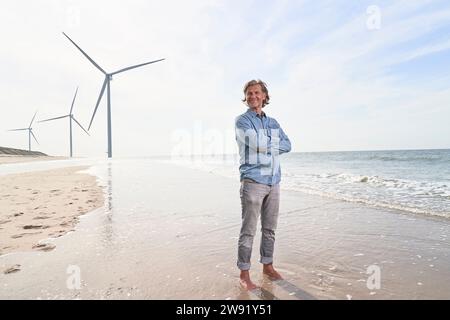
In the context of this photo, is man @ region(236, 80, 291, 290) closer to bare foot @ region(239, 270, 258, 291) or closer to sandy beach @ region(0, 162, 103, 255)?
bare foot @ region(239, 270, 258, 291)

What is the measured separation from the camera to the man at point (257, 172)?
345cm

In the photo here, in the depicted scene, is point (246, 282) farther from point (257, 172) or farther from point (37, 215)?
point (37, 215)

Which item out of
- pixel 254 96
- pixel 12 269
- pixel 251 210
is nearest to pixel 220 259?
pixel 251 210

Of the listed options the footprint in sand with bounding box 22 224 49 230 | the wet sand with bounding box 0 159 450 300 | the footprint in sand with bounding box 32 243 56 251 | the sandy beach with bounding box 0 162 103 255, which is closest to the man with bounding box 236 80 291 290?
the wet sand with bounding box 0 159 450 300

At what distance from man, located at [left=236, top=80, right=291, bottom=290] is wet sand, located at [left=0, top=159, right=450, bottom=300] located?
0.29 metres

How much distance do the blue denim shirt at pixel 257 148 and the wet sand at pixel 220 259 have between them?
47.5 inches

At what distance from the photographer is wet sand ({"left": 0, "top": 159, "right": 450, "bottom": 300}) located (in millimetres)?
3127

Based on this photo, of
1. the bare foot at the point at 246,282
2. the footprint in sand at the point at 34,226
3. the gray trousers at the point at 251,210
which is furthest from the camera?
the footprint in sand at the point at 34,226

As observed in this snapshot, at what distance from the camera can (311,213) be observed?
7.32m

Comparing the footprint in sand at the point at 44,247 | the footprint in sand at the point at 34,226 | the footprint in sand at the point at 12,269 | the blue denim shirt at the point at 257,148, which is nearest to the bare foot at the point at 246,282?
the blue denim shirt at the point at 257,148

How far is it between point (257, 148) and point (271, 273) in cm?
148

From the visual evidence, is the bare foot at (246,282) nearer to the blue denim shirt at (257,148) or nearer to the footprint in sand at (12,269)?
the blue denim shirt at (257,148)

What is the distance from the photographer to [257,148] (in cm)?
348
